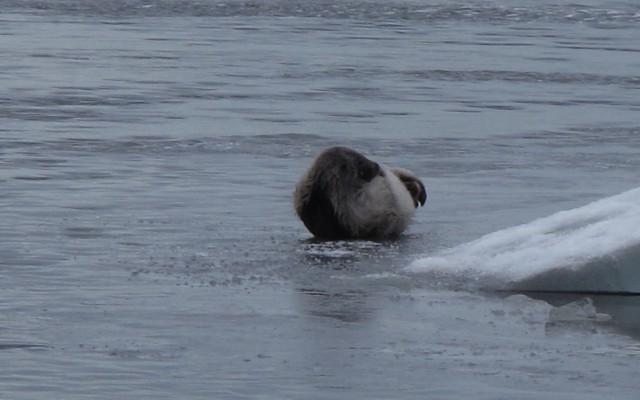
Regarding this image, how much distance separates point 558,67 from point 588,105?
13.1 feet

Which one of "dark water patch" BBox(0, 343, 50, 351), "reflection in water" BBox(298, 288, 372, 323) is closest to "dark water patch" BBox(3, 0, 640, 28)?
"reflection in water" BBox(298, 288, 372, 323)

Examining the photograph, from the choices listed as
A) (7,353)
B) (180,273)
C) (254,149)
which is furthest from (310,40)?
(7,353)

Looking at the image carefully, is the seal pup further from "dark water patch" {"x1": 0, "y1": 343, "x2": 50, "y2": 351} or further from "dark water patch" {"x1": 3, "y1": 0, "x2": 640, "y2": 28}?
"dark water patch" {"x1": 3, "y1": 0, "x2": 640, "y2": 28}

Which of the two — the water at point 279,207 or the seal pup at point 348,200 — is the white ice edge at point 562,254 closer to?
the water at point 279,207

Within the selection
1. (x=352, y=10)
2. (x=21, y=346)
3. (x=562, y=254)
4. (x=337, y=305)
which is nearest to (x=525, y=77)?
(x=352, y=10)

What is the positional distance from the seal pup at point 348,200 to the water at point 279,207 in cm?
15

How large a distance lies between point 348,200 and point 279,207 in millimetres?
982

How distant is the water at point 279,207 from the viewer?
6.79 m

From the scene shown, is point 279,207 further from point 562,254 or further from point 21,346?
point 21,346

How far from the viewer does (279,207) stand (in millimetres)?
10961

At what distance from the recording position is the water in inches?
267

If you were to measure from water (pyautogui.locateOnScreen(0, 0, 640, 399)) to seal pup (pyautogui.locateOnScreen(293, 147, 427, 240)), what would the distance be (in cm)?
15

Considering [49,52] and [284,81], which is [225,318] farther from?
[49,52]

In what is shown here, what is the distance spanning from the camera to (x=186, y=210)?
10688 mm
